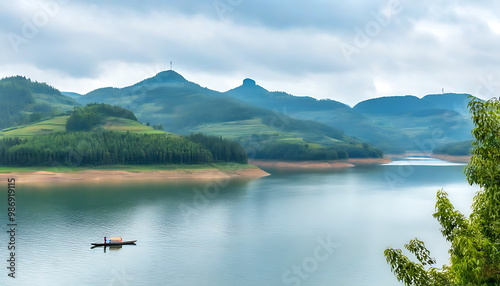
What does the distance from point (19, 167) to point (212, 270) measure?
117m

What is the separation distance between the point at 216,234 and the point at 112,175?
89.3 metres

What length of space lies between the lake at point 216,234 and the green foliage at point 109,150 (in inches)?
1360

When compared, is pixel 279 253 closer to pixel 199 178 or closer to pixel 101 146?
pixel 199 178

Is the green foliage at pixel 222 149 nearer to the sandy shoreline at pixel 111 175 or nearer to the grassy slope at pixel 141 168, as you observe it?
the grassy slope at pixel 141 168

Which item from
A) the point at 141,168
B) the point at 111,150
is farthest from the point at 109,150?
the point at 141,168

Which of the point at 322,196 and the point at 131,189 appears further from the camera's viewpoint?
the point at 131,189

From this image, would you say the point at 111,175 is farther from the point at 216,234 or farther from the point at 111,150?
the point at 216,234

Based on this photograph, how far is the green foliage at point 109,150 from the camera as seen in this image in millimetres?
144375

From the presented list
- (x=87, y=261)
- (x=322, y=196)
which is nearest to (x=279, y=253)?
(x=87, y=261)

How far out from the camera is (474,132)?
13.2 metres

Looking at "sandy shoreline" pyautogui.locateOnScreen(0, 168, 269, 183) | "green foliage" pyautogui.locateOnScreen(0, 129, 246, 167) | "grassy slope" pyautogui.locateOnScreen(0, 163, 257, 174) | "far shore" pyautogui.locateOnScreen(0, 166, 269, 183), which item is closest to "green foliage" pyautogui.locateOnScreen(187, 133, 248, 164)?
"green foliage" pyautogui.locateOnScreen(0, 129, 246, 167)

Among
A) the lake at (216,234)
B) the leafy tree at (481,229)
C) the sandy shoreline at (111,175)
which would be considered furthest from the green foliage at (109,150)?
the leafy tree at (481,229)

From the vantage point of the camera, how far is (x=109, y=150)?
512 ft

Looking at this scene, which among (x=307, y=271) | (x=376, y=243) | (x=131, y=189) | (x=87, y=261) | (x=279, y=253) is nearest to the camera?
(x=307, y=271)
